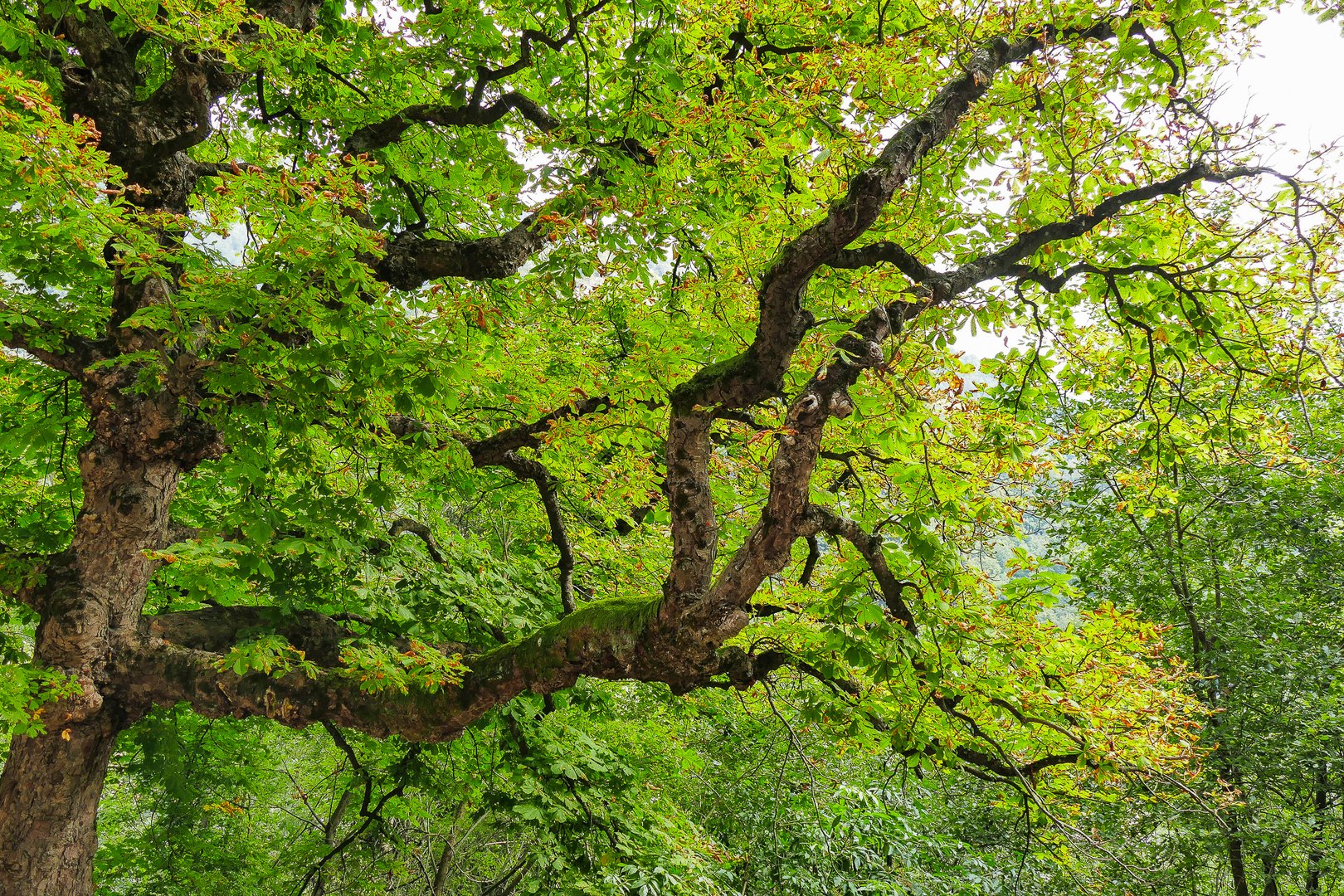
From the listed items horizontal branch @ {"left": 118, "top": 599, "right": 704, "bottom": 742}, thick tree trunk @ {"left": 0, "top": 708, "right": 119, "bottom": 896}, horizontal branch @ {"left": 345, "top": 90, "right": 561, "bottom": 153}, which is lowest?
thick tree trunk @ {"left": 0, "top": 708, "right": 119, "bottom": 896}

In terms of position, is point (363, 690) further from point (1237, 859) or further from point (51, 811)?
point (1237, 859)

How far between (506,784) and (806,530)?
3.02 m

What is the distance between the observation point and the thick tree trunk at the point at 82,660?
160 inches

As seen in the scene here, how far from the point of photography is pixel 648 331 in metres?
4.77

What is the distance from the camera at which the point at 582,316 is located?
225 inches

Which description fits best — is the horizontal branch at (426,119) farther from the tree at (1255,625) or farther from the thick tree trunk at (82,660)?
the tree at (1255,625)

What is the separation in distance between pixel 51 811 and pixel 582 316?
4.36 m

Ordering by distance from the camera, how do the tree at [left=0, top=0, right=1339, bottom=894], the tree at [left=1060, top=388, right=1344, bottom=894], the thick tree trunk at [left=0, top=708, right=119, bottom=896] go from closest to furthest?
the tree at [left=0, top=0, right=1339, bottom=894] < the thick tree trunk at [left=0, top=708, right=119, bottom=896] < the tree at [left=1060, top=388, right=1344, bottom=894]

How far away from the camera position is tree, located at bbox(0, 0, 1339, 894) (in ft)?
10.6

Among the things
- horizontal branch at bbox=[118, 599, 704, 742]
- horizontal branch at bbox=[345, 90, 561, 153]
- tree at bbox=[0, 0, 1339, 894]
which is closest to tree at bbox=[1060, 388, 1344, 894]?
tree at bbox=[0, 0, 1339, 894]

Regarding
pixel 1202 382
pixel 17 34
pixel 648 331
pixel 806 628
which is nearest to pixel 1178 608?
pixel 1202 382

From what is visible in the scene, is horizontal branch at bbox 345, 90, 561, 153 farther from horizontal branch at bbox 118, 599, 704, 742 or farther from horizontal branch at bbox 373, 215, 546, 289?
horizontal branch at bbox 118, 599, 704, 742

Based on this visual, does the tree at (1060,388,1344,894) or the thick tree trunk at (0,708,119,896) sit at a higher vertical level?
the tree at (1060,388,1344,894)

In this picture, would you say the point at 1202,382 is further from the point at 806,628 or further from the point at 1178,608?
the point at 1178,608
